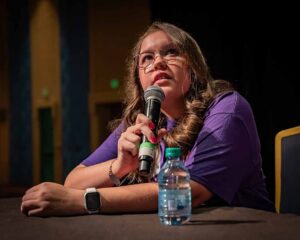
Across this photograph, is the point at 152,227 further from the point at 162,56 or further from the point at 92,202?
the point at 162,56

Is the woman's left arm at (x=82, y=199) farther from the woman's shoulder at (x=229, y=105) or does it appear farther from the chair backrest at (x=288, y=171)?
the chair backrest at (x=288, y=171)

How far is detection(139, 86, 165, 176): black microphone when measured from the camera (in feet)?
3.48

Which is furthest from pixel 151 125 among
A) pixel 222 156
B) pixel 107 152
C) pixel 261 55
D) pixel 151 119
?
pixel 261 55

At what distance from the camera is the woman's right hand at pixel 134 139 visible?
44.8 inches

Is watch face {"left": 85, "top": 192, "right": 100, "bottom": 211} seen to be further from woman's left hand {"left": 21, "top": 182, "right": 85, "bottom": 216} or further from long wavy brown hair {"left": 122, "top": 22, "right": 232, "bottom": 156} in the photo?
long wavy brown hair {"left": 122, "top": 22, "right": 232, "bottom": 156}

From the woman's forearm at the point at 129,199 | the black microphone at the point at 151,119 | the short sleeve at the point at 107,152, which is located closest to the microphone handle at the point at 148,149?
the black microphone at the point at 151,119

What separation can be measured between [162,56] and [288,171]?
0.63 metres

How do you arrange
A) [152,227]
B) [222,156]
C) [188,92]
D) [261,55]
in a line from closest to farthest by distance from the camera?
[152,227] < [222,156] < [188,92] < [261,55]

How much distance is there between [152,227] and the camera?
101cm

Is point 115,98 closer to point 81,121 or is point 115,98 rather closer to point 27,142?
point 81,121

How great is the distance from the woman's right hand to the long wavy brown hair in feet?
0.68

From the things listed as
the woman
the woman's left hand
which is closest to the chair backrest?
the woman

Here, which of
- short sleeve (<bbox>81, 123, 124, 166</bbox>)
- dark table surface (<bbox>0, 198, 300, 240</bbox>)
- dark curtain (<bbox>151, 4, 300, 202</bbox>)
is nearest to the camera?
dark table surface (<bbox>0, 198, 300, 240</bbox>)

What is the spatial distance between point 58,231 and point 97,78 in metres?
5.85
